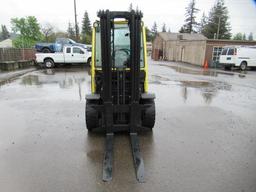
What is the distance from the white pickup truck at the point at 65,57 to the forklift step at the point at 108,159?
1702 centimetres

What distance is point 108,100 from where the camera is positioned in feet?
15.0

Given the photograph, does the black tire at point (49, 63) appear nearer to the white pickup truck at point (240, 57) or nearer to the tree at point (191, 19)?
the white pickup truck at point (240, 57)

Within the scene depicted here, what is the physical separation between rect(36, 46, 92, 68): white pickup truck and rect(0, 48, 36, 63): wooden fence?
2.18 metres

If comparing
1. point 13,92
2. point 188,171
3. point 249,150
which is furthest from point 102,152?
point 13,92

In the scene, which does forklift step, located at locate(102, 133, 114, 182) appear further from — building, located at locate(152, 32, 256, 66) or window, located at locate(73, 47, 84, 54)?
building, located at locate(152, 32, 256, 66)

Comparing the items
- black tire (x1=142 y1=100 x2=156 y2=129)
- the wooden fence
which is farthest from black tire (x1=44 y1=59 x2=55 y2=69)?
black tire (x1=142 y1=100 x2=156 y2=129)

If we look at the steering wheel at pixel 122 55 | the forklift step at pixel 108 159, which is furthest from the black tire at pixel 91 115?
the steering wheel at pixel 122 55

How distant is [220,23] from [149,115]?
197 ft

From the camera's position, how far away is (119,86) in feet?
15.5

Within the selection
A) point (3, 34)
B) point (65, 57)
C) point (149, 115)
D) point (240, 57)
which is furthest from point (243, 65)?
point (3, 34)

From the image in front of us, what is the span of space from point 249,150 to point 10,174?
443 centimetres

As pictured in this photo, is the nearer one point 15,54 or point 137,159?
point 137,159

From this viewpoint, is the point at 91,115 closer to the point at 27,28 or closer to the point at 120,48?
the point at 120,48

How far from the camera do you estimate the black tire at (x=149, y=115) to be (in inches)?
198
